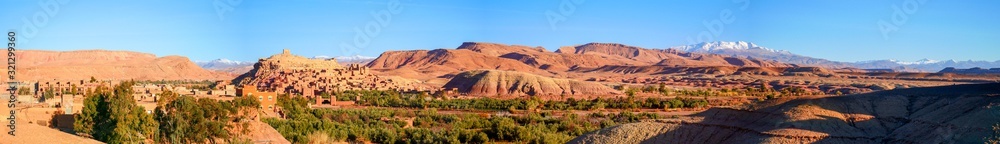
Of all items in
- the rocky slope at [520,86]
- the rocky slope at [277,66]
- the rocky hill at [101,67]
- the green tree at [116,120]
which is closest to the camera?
the green tree at [116,120]

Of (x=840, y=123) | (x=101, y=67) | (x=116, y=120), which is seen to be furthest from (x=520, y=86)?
(x=101, y=67)

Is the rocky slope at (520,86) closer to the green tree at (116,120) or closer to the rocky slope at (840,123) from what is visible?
the green tree at (116,120)

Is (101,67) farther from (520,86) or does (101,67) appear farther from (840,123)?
(840,123)

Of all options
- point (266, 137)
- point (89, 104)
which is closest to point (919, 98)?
point (266, 137)

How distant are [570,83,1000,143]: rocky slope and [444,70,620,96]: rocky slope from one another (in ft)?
178

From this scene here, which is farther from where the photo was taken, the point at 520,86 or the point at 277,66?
the point at 277,66

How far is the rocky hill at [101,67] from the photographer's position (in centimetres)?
10400

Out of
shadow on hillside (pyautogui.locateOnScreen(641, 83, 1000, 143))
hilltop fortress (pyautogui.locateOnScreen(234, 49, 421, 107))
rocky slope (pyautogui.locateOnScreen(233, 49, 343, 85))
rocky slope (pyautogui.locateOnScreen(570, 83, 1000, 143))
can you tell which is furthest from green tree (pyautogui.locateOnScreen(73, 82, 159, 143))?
rocky slope (pyautogui.locateOnScreen(233, 49, 343, 85))

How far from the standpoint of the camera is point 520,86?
7200cm

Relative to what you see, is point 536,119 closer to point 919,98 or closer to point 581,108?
point 581,108

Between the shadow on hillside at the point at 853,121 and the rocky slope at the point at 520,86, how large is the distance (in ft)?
179

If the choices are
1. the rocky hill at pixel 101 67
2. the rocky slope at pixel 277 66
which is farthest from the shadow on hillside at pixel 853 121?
the rocky hill at pixel 101 67

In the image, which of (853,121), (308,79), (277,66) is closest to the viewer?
(853,121)

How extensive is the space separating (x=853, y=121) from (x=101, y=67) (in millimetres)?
123061
